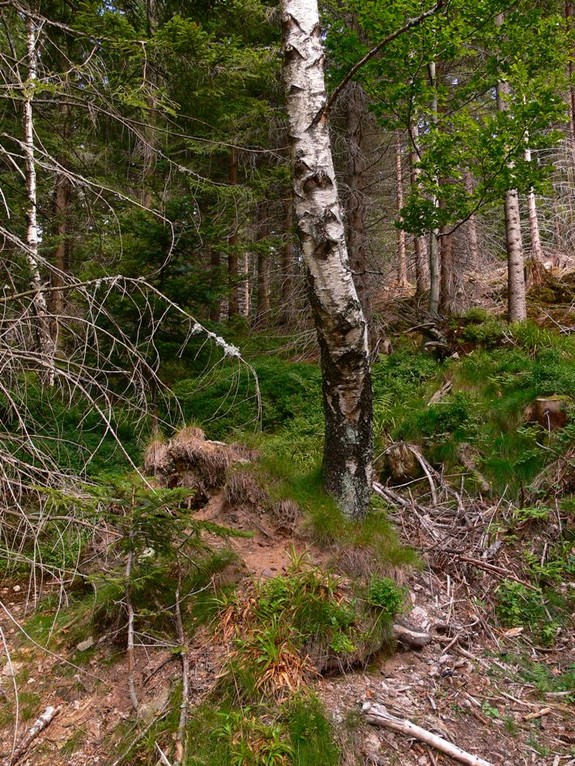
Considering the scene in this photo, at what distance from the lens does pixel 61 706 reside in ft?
8.48

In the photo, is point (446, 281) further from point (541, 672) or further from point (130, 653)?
point (130, 653)

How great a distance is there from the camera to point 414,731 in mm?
2197

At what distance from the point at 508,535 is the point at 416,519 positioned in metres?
0.73

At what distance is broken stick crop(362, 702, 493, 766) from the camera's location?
212 cm

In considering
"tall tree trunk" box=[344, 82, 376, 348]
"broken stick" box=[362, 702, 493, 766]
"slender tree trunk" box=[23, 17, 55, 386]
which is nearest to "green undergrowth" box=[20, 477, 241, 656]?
"slender tree trunk" box=[23, 17, 55, 386]

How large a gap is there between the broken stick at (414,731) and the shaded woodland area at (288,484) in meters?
0.01

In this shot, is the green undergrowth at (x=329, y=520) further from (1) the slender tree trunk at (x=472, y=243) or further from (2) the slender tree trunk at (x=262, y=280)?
(1) the slender tree trunk at (x=472, y=243)

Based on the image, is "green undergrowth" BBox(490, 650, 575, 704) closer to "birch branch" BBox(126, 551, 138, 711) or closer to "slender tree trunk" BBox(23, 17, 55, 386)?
"birch branch" BBox(126, 551, 138, 711)

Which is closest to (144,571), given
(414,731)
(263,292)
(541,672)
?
(414,731)

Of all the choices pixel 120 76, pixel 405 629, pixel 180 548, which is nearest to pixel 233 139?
pixel 120 76

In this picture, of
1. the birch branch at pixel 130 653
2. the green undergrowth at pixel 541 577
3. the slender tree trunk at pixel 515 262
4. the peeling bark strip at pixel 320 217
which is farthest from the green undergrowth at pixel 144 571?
the slender tree trunk at pixel 515 262

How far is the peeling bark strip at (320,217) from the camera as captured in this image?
10.4ft

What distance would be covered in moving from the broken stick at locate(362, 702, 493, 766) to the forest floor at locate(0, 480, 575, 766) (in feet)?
0.12

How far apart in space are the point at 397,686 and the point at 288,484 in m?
1.56
